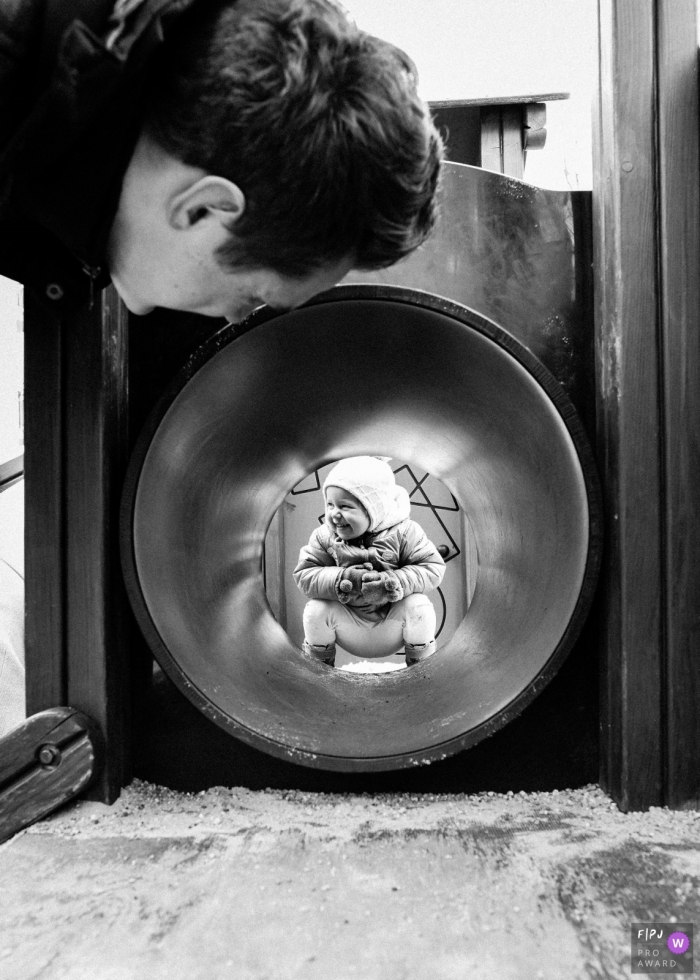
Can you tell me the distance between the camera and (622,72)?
1348mm

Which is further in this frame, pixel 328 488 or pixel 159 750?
pixel 328 488

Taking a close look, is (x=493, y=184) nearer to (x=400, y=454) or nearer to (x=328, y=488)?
(x=400, y=454)

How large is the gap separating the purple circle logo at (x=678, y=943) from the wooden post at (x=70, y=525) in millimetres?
920

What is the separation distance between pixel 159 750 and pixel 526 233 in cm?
123

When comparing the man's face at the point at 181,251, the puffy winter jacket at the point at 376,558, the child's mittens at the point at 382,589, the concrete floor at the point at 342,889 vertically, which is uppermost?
the man's face at the point at 181,251

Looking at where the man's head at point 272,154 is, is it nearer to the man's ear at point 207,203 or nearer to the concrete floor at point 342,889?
the man's ear at point 207,203

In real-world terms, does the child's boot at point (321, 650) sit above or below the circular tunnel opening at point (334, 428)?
below

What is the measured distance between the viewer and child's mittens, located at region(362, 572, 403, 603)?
10.2 ft

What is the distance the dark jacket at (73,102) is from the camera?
0.76 metres

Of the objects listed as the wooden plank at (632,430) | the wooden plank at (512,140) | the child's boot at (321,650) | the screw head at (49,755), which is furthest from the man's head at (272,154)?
the child's boot at (321,650)

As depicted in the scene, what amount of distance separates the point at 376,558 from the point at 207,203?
2.48 metres

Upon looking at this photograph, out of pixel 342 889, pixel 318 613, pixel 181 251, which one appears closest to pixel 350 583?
pixel 318 613

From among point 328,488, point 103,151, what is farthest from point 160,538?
point 328,488

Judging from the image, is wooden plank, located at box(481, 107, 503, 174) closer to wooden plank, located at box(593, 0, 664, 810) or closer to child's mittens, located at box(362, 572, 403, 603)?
wooden plank, located at box(593, 0, 664, 810)
